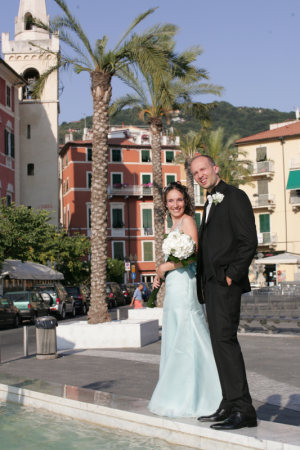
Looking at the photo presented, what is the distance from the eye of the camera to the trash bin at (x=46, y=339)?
1147 cm

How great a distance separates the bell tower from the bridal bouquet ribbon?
139 ft

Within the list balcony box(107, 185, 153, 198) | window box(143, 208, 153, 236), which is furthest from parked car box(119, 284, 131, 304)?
balcony box(107, 185, 153, 198)

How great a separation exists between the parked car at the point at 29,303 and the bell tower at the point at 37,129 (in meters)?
21.6

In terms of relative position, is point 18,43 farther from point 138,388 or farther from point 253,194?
point 138,388

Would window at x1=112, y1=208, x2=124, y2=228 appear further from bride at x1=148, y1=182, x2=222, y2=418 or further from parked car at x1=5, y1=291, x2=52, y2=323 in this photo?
bride at x1=148, y1=182, x2=222, y2=418

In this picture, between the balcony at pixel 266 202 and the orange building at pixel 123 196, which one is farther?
the orange building at pixel 123 196

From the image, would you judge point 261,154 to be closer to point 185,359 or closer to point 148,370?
point 148,370

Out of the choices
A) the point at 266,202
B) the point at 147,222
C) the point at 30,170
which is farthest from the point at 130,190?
the point at 30,170

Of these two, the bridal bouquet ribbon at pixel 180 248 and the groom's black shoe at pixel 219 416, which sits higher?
the bridal bouquet ribbon at pixel 180 248

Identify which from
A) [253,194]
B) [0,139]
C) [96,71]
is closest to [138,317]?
[96,71]

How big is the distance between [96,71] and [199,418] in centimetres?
1244

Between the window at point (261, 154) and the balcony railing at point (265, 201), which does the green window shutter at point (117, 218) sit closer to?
the balcony railing at point (265, 201)

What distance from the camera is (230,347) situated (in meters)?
4.55

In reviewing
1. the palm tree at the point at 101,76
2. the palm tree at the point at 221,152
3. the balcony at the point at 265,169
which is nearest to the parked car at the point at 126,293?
the palm tree at the point at 221,152
